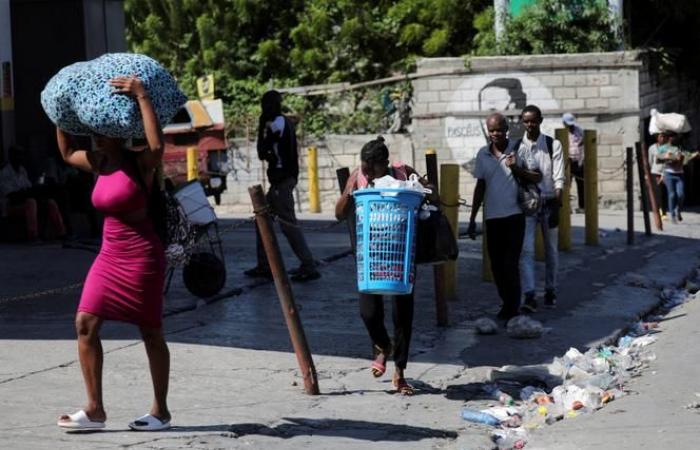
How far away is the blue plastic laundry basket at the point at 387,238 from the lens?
833 centimetres

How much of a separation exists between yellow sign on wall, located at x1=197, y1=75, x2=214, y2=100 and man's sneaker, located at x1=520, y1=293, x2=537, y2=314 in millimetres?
16130

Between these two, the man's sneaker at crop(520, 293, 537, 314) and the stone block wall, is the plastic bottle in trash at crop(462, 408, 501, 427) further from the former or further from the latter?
the stone block wall

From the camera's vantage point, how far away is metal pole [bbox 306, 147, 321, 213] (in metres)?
23.4

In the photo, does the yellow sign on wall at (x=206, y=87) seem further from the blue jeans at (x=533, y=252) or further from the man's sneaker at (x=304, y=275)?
the blue jeans at (x=533, y=252)

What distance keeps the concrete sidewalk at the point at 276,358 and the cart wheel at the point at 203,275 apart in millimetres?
142

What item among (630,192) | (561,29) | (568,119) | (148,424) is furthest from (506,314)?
(561,29)

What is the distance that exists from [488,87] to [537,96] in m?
0.85

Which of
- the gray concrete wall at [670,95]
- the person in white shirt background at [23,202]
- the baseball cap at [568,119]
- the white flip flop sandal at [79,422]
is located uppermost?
the gray concrete wall at [670,95]

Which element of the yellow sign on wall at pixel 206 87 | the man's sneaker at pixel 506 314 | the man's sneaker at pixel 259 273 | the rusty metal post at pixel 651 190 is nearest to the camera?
the man's sneaker at pixel 506 314

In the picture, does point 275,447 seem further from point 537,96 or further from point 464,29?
point 464,29

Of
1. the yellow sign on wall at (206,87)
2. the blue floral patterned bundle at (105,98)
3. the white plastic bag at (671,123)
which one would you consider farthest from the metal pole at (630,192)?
the yellow sign on wall at (206,87)

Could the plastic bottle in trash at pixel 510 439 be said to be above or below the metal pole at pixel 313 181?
below

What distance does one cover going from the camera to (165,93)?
281 inches

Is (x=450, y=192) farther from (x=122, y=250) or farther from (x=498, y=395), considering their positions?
(x=122, y=250)
